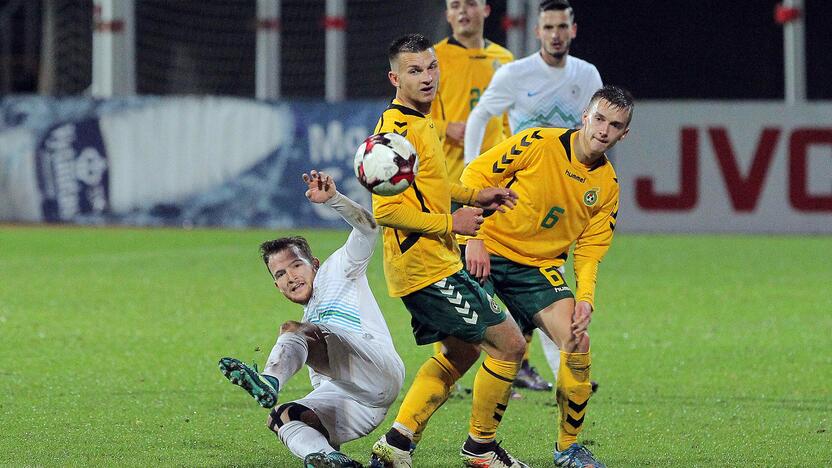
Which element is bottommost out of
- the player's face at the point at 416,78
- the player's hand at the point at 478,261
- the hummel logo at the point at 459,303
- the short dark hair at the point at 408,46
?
the hummel logo at the point at 459,303

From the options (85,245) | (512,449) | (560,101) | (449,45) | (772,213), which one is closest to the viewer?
(512,449)

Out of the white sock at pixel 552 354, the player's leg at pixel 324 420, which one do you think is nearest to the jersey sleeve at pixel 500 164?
the player's leg at pixel 324 420

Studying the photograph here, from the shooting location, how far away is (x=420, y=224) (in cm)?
509

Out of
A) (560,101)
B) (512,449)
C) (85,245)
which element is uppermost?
(560,101)

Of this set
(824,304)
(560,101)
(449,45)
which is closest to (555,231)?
(560,101)

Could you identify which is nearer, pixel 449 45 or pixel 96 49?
pixel 449 45

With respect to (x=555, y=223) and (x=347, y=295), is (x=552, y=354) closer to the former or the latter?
(x=555, y=223)

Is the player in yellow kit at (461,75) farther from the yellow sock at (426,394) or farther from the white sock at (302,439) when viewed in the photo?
the white sock at (302,439)

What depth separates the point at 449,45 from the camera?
8109mm

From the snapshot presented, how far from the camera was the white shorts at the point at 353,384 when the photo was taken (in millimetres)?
5223

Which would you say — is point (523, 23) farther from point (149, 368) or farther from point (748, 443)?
point (748, 443)

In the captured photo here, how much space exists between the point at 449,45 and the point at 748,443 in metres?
3.20

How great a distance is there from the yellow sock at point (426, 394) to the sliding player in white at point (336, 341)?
75 millimetres

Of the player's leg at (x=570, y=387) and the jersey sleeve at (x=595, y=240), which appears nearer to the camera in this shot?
the player's leg at (x=570, y=387)
